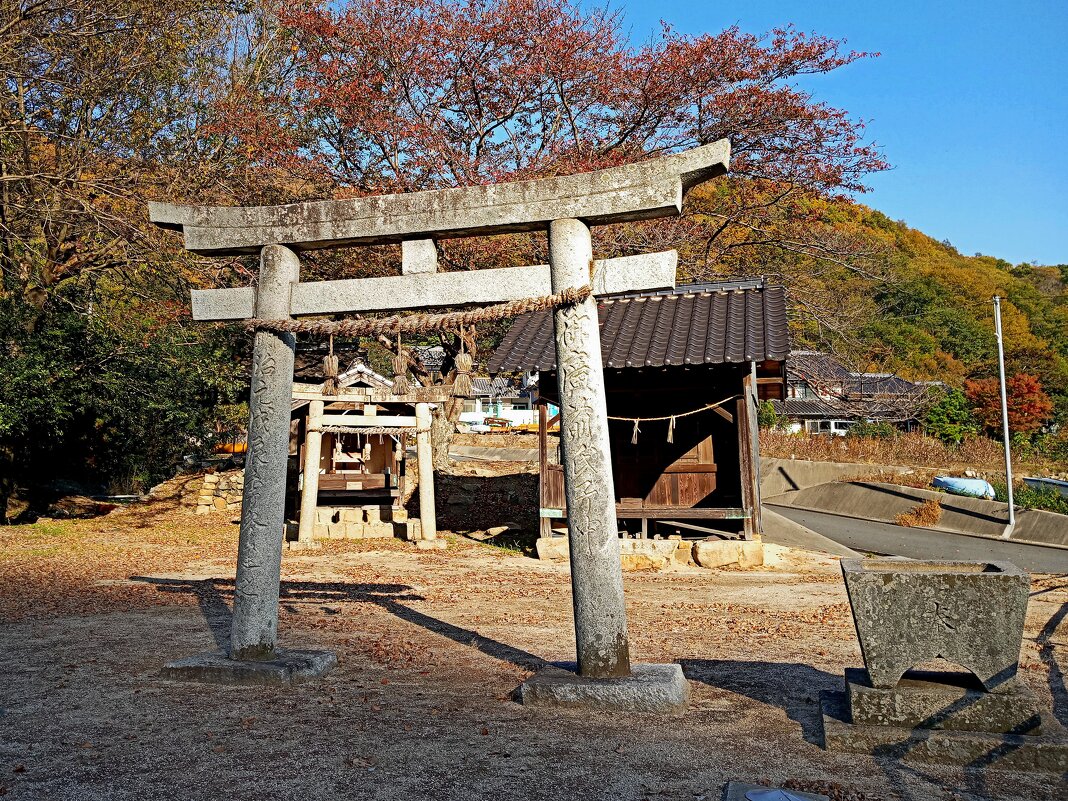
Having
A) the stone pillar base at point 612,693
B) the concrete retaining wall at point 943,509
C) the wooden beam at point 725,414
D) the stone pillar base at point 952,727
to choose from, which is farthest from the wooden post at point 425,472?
the concrete retaining wall at point 943,509

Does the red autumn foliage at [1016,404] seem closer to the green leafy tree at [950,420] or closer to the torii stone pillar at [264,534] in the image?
the green leafy tree at [950,420]

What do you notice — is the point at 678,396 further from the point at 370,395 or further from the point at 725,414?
the point at 370,395

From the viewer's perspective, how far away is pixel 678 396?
44.8 feet

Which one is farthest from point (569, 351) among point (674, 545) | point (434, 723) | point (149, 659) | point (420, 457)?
point (420, 457)

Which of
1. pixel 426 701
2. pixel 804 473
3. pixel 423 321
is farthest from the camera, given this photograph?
pixel 804 473

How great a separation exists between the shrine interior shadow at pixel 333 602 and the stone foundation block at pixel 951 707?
267 centimetres

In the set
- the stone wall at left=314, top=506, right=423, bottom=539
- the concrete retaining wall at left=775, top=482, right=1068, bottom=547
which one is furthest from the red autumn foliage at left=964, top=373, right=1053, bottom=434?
the stone wall at left=314, top=506, right=423, bottom=539

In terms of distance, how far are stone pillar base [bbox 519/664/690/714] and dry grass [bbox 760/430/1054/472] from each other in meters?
26.1

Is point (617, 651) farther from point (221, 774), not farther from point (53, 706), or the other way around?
point (53, 706)

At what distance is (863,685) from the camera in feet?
15.7

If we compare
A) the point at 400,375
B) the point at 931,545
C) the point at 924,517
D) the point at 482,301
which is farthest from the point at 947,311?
the point at 482,301

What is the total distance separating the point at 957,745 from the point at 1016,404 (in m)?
34.6

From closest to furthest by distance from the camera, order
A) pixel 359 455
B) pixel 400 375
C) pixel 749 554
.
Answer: pixel 749 554 < pixel 400 375 < pixel 359 455

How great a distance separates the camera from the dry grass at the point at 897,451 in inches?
1106
